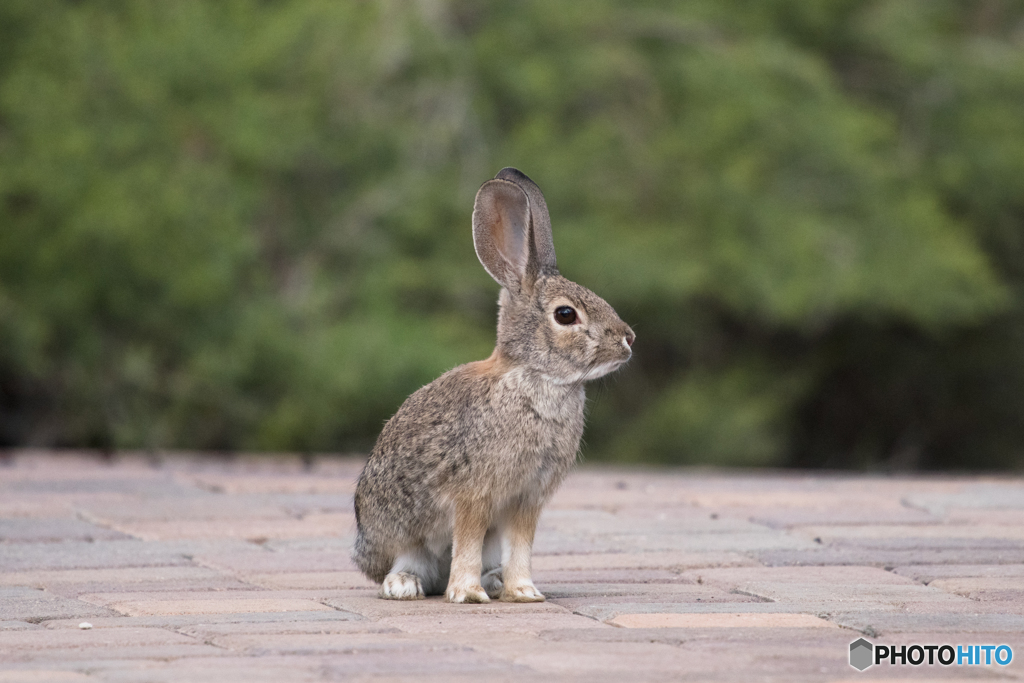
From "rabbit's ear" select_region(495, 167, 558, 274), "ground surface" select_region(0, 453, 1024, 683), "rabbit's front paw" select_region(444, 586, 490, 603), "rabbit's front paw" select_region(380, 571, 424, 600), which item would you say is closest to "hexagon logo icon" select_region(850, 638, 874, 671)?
"ground surface" select_region(0, 453, 1024, 683)

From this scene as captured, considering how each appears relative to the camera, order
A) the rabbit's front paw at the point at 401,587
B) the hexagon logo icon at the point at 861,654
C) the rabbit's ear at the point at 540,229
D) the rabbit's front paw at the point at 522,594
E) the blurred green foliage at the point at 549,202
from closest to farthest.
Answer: the hexagon logo icon at the point at 861,654, the rabbit's front paw at the point at 522,594, the rabbit's front paw at the point at 401,587, the rabbit's ear at the point at 540,229, the blurred green foliage at the point at 549,202

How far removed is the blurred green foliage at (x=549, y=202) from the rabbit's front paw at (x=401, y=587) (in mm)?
4030

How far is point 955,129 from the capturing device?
13.8 meters

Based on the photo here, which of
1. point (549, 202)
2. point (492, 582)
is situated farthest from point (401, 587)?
point (549, 202)

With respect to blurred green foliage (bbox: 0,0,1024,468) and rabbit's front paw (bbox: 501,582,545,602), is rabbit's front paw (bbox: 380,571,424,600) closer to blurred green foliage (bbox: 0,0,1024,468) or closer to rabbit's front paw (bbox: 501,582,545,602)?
rabbit's front paw (bbox: 501,582,545,602)

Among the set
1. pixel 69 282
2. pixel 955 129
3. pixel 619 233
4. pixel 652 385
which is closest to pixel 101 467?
pixel 69 282

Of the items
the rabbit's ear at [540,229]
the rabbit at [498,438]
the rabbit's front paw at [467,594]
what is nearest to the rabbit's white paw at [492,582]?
the rabbit at [498,438]

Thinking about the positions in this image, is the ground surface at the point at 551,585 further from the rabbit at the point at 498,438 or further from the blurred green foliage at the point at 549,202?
the blurred green foliage at the point at 549,202

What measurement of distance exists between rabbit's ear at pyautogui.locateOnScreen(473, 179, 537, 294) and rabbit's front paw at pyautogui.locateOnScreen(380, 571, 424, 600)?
2.68 feet

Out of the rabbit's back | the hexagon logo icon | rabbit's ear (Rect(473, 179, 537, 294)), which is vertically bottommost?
the hexagon logo icon

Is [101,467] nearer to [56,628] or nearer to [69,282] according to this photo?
[69,282]

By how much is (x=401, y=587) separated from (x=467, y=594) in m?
0.20

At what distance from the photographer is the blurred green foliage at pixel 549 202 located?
29.8ft

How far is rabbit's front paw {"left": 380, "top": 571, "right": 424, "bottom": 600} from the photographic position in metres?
3.76
